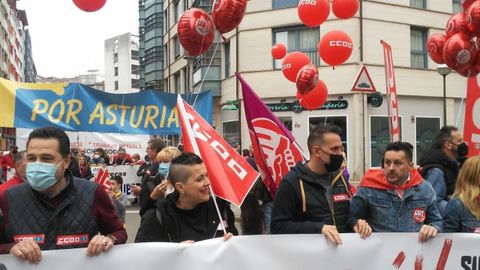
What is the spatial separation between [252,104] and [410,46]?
1907cm

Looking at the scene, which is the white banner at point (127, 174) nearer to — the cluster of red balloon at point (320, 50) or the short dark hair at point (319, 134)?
the cluster of red balloon at point (320, 50)

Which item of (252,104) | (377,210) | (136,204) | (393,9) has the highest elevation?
(393,9)

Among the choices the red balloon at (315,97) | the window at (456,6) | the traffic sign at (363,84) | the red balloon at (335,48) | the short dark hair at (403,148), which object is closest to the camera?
the short dark hair at (403,148)

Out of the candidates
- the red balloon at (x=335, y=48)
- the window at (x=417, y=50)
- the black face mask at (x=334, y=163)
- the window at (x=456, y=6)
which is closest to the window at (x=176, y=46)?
the window at (x=417, y=50)

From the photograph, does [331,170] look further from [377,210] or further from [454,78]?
[454,78]

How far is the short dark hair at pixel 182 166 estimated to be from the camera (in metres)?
3.18

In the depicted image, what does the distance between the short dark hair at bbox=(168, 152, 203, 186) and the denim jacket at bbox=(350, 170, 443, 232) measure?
1232 millimetres

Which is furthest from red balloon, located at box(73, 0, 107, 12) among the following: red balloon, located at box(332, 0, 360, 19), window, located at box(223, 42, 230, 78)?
window, located at box(223, 42, 230, 78)

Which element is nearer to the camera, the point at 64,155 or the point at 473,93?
the point at 64,155

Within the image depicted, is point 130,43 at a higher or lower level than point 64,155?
→ higher

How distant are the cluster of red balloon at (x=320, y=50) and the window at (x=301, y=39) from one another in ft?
34.7

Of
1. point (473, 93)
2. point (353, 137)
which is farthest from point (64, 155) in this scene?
point (353, 137)

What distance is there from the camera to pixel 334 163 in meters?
3.49

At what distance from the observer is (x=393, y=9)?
21656 millimetres
